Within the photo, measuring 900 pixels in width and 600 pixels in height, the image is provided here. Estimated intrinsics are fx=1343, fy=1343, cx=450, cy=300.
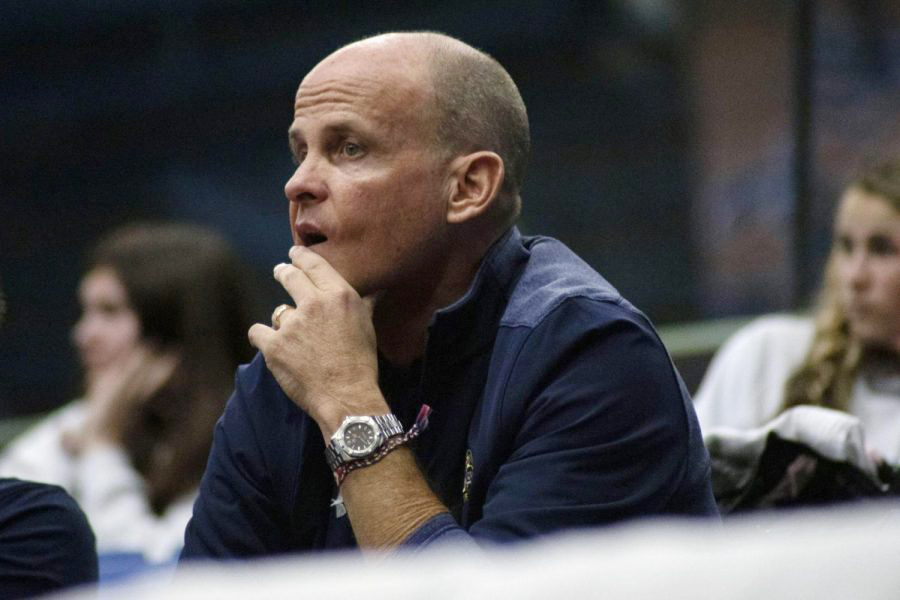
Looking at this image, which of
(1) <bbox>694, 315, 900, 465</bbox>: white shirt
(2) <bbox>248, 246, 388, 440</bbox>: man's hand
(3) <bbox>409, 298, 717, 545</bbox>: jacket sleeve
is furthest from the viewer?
(1) <bbox>694, 315, 900, 465</bbox>: white shirt

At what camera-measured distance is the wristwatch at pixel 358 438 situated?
1.45m

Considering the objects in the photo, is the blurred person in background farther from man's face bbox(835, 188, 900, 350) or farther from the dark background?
the dark background

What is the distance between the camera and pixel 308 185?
63.7 inches

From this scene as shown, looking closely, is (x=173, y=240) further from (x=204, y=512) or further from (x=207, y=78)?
(x=207, y=78)

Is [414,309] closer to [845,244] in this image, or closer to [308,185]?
[308,185]

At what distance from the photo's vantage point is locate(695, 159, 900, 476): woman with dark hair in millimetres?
2520

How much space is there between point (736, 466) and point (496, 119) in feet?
1.87

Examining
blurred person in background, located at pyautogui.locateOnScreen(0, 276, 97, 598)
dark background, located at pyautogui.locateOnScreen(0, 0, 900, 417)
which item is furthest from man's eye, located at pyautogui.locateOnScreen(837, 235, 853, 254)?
dark background, located at pyautogui.locateOnScreen(0, 0, 900, 417)

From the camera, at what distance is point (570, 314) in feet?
4.92

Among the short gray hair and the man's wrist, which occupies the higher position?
the short gray hair

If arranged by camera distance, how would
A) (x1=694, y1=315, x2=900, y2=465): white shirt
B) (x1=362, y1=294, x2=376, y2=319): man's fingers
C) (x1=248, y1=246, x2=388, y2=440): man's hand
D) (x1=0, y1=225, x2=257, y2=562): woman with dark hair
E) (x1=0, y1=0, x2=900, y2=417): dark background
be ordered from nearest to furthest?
(x1=248, y1=246, x2=388, y2=440): man's hand → (x1=362, y1=294, x2=376, y2=319): man's fingers → (x1=694, y1=315, x2=900, y2=465): white shirt → (x1=0, y1=225, x2=257, y2=562): woman with dark hair → (x1=0, y1=0, x2=900, y2=417): dark background

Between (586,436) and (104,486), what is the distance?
169cm

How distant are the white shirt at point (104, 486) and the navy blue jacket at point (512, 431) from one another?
37.2 inches

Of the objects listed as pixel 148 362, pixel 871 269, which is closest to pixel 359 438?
pixel 871 269
